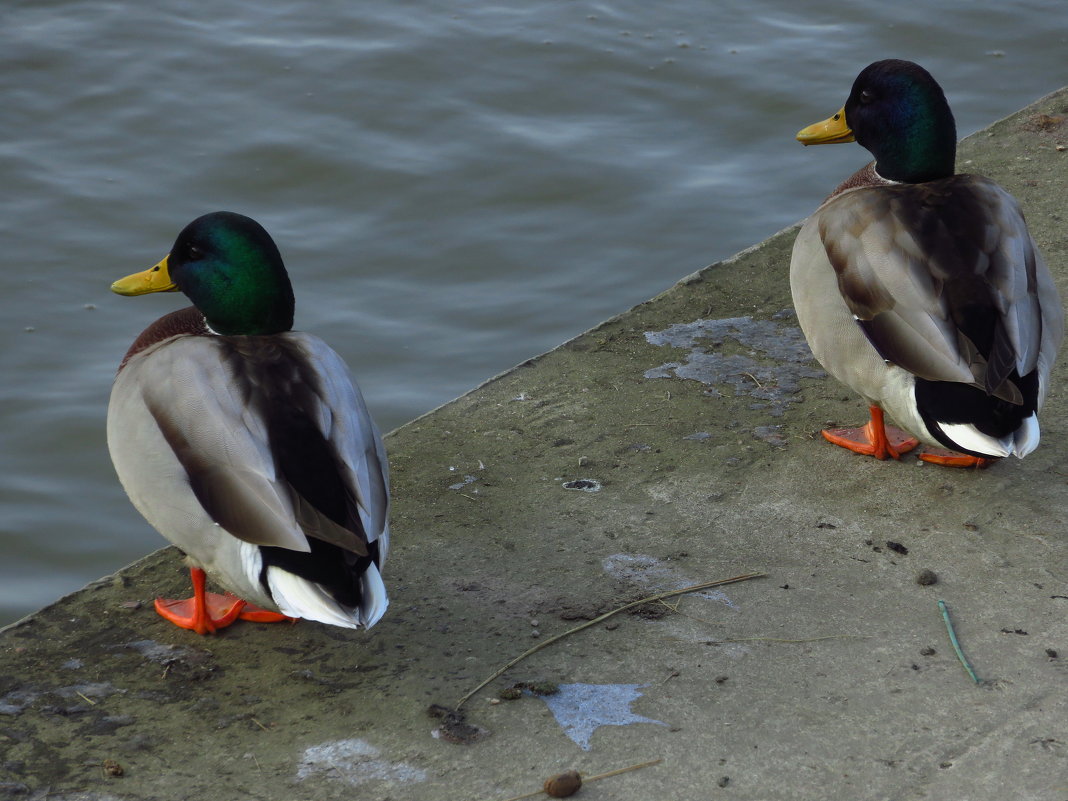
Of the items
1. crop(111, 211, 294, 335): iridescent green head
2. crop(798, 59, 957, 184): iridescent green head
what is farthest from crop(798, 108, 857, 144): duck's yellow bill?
crop(111, 211, 294, 335): iridescent green head

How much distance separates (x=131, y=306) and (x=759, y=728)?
4133 mm

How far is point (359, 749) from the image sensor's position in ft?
8.59

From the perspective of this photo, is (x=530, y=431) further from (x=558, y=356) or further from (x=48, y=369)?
(x=48, y=369)

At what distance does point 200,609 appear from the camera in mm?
2986

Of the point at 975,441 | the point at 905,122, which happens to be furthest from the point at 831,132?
the point at 975,441

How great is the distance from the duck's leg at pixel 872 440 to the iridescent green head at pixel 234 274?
4.93 ft

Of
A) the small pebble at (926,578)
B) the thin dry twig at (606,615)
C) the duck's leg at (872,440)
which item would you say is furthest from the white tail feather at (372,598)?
the duck's leg at (872,440)

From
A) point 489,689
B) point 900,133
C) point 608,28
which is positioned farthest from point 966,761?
point 608,28

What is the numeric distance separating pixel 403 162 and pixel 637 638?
4639 millimetres

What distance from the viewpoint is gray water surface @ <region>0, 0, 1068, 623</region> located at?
5.55 metres

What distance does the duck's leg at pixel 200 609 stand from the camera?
300 centimetres

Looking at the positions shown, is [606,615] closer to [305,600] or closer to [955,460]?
[305,600]

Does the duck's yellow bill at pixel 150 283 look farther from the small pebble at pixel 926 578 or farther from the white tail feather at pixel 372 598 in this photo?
the small pebble at pixel 926 578

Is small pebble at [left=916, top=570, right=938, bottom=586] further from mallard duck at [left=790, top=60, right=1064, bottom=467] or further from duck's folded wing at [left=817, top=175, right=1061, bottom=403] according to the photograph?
duck's folded wing at [left=817, top=175, right=1061, bottom=403]
